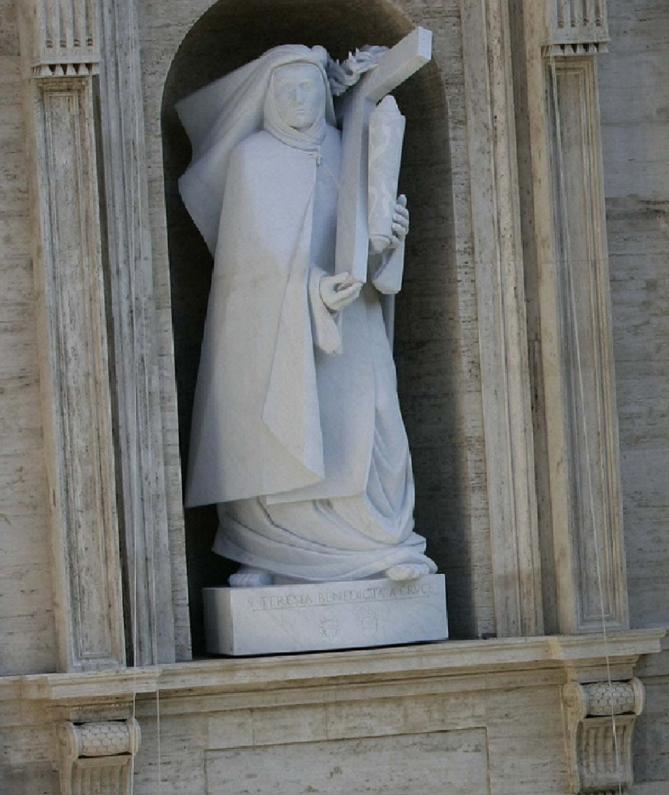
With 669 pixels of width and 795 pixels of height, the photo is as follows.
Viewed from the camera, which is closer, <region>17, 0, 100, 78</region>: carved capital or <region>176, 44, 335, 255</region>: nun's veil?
<region>17, 0, 100, 78</region>: carved capital

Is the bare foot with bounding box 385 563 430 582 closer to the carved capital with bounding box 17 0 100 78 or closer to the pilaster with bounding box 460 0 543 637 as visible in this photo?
the pilaster with bounding box 460 0 543 637

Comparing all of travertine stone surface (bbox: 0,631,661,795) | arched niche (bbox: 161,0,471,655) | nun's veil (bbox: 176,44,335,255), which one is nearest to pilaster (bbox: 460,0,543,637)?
arched niche (bbox: 161,0,471,655)

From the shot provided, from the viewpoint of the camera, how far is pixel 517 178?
37.1 feet

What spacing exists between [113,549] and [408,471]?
3.76 ft

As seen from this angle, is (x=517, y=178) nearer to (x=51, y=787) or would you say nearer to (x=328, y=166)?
(x=328, y=166)

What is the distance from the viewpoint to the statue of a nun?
35.9 feet

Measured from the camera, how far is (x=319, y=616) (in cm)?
1095

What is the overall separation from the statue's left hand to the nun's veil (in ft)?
Answer: 1.62

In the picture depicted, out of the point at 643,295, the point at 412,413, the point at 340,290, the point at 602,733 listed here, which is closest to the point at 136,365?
the point at 340,290

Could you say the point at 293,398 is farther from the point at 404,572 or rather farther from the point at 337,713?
the point at 337,713

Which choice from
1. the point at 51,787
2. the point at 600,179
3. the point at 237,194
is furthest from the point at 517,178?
the point at 51,787

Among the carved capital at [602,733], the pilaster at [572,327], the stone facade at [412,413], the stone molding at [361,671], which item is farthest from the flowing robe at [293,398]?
the carved capital at [602,733]

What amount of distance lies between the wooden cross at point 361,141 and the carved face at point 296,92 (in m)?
0.17

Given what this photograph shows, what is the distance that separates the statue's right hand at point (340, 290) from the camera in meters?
10.9
